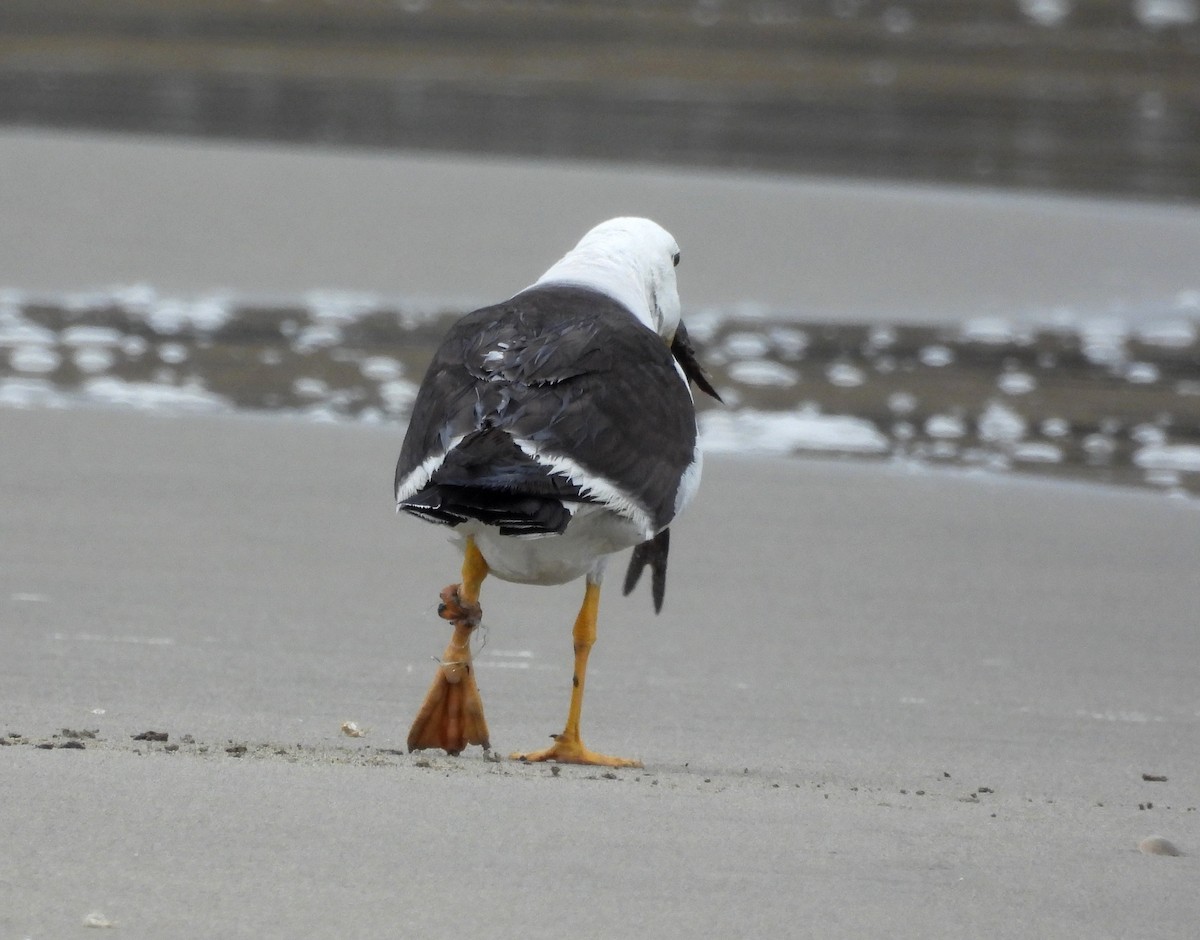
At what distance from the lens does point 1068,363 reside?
9984 millimetres

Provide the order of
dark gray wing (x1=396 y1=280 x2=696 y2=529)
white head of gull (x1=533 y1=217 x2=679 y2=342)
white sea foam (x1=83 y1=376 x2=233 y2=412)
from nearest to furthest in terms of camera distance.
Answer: dark gray wing (x1=396 y1=280 x2=696 y2=529)
white head of gull (x1=533 y1=217 x2=679 y2=342)
white sea foam (x1=83 y1=376 x2=233 y2=412)

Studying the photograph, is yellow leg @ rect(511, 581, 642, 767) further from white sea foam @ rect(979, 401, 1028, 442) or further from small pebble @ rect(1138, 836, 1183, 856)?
white sea foam @ rect(979, 401, 1028, 442)

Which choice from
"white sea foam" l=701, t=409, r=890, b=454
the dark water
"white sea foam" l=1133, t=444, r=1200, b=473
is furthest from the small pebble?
the dark water

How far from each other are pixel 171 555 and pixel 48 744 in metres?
2.26

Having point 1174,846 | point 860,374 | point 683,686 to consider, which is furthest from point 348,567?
point 860,374

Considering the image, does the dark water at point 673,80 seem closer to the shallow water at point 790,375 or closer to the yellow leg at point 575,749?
the shallow water at point 790,375

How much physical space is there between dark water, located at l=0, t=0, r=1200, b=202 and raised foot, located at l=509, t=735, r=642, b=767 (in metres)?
11.5

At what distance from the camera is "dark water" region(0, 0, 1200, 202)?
15773 millimetres

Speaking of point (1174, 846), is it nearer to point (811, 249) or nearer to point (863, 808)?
point (863, 808)

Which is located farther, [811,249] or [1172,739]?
[811,249]

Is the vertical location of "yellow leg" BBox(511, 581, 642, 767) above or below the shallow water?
below

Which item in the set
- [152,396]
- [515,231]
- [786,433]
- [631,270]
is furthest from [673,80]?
[631,270]

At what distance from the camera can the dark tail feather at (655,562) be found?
4984mm

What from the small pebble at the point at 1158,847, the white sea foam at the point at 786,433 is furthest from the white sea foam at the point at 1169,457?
the small pebble at the point at 1158,847
